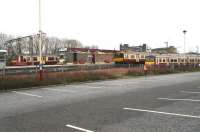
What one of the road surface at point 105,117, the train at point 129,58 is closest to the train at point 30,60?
the train at point 129,58

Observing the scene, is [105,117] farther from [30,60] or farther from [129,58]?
[30,60]

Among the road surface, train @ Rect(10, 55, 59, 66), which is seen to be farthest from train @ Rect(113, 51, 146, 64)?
the road surface

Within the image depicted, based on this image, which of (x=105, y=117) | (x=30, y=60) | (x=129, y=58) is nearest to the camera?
(x=105, y=117)

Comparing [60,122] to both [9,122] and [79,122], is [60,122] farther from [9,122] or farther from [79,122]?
[9,122]

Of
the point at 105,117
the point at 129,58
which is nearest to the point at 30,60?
the point at 129,58

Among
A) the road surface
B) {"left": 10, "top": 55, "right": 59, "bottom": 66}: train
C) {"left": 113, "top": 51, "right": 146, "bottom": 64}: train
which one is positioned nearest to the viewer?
the road surface

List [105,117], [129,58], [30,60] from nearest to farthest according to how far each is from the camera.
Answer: [105,117]
[129,58]
[30,60]

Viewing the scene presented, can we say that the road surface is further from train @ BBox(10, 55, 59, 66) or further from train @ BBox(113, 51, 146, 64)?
train @ BBox(10, 55, 59, 66)

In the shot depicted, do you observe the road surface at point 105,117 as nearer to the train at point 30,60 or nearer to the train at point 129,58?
the train at point 129,58

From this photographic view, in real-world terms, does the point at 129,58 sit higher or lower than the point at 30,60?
higher

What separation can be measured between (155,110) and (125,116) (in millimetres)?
1549

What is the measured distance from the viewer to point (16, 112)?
1048cm

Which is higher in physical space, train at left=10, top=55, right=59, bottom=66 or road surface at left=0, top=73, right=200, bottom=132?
train at left=10, top=55, right=59, bottom=66

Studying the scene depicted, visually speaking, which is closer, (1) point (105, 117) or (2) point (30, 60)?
(1) point (105, 117)
